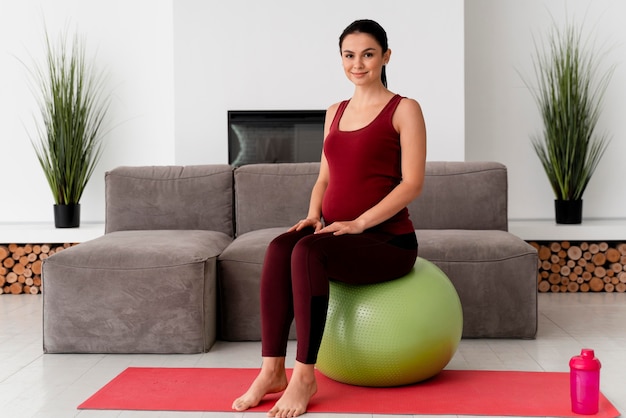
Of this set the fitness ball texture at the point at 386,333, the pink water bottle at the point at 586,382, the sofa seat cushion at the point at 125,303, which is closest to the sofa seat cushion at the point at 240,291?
the sofa seat cushion at the point at 125,303

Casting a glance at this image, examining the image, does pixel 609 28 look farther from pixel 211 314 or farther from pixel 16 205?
pixel 16 205

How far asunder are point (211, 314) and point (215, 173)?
3.02 feet

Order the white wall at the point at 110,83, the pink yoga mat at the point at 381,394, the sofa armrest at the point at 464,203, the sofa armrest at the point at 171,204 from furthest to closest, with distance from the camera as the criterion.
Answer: the white wall at the point at 110,83 → the sofa armrest at the point at 171,204 → the sofa armrest at the point at 464,203 → the pink yoga mat at the point at 381,394

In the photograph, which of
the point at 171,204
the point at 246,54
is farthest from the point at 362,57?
the point at 246,54

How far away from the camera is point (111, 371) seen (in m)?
2.93

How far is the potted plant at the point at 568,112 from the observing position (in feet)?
16.0

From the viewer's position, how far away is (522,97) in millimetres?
5383

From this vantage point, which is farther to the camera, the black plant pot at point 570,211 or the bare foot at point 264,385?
the black plant pot at point 570,211

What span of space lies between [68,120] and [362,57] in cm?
287

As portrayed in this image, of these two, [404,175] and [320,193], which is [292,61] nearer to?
[320,193]

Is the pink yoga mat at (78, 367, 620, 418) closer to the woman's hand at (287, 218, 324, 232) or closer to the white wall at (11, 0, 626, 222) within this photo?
the woman's hand at (287, 218, 324, 232)

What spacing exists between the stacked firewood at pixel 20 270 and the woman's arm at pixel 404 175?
2.82 metres

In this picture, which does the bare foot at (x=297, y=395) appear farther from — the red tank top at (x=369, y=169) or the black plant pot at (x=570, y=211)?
the black plant pot at (x=570, y=211)

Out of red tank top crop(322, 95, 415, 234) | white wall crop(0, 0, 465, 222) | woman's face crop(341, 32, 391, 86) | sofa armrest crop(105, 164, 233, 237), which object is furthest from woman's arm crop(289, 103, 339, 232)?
white wall crop(0, 0, 465, 222)
